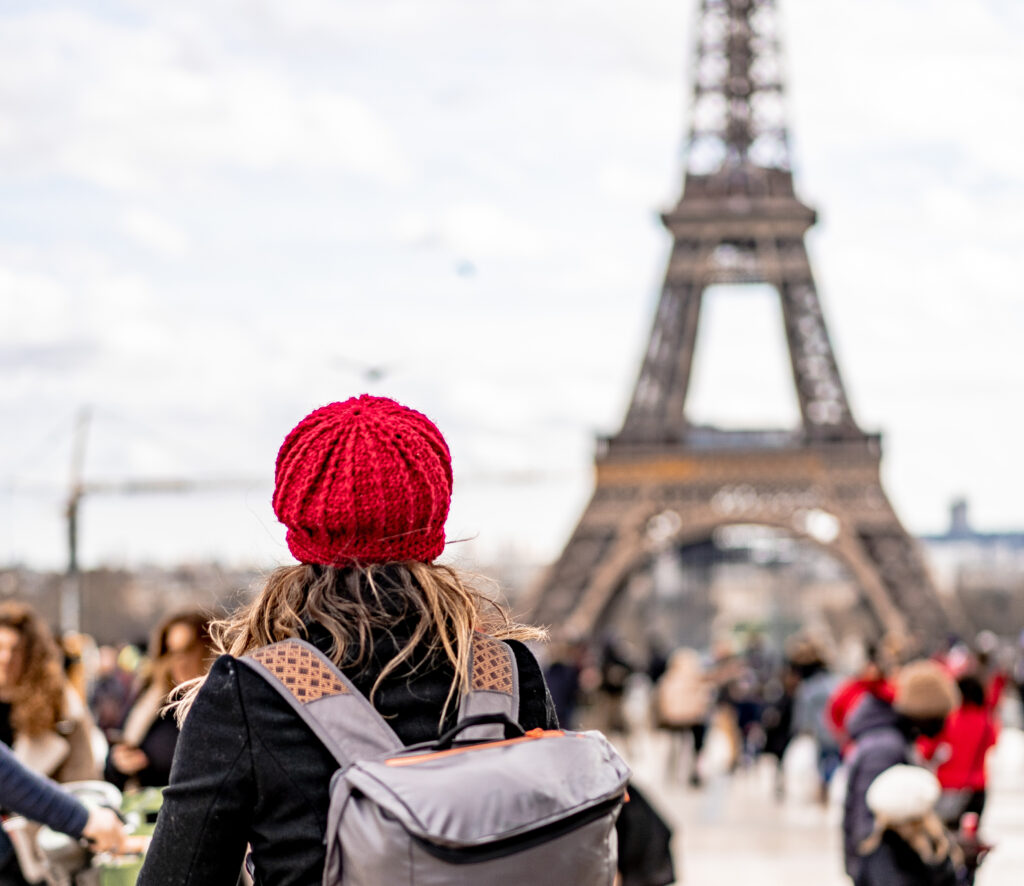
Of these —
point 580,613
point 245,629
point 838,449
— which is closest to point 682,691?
point 245,629

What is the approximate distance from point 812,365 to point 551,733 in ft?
109

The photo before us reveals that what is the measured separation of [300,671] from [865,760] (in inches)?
141

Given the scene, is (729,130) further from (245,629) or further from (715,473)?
(245,629)

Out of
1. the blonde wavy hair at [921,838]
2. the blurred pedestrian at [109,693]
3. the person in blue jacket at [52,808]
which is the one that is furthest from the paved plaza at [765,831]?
the person in blue jacket at [52,808]

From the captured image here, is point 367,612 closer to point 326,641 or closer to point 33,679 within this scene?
point 326,641

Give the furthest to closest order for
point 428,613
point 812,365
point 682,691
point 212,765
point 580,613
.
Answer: point 812,365
point 580,613
point 682,691
point 428,613
point 212,765

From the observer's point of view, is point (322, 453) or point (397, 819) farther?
point (322, 453)

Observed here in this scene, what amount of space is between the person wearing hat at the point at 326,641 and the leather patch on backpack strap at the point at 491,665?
0.03 m

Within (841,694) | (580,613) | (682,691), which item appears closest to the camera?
(841,694)

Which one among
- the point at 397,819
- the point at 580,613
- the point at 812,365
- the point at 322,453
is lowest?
the point at 580,613

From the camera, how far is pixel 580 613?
32125mm

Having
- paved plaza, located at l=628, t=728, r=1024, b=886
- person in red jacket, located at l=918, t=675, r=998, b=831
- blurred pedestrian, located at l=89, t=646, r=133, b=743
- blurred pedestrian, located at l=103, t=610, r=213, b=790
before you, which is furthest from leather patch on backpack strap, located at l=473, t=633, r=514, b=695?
blurred pedestrian, located at l=89, t=646, r=133, b=743

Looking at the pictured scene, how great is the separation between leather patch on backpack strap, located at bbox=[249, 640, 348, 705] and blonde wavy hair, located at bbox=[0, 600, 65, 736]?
8.61 feet

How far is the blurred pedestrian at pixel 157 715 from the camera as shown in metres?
4.91
